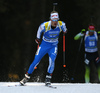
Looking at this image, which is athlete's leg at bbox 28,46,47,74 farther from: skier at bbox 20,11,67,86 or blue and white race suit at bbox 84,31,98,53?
blue and white race suit at bbox 84,31,98,53

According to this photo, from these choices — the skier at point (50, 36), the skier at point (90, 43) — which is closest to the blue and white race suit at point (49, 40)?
the skier at point (50, 36)

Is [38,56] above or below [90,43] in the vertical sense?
above

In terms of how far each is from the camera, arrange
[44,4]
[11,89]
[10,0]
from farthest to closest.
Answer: [10,0] → [44,4] → [11,89]

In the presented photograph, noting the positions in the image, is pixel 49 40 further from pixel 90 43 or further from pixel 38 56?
pixel 90 43

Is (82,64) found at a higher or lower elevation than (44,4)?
lower

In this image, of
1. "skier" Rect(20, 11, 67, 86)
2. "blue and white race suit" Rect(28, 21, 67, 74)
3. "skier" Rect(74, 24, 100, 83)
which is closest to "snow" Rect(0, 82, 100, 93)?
"skier" Rect(20, 11, 67, 86)

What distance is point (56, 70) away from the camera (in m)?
18.1

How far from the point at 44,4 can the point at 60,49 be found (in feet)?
9.81

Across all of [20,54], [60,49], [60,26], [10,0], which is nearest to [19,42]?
[20,54]

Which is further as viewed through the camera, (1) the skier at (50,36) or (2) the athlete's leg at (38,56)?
(2) the athlete's leg at (38,56)

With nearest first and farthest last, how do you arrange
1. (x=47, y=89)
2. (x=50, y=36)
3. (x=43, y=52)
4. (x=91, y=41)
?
(x=47, y=89) < (x=50, y=36) < (x=43, y=52) < (x=91, y=41)

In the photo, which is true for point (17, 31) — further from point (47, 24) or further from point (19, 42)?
point (47, 24)

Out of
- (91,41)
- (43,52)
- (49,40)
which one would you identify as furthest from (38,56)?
(91,41)

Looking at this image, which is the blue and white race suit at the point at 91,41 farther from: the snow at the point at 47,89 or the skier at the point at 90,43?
the snow at the point at 47,89
